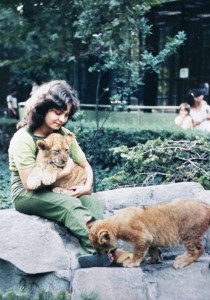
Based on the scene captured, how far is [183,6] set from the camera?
45.6 ft

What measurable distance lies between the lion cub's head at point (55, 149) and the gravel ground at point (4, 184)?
269 cm

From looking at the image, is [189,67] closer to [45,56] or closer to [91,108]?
[91,108]

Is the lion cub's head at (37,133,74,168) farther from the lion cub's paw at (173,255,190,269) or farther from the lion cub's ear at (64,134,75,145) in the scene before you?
the lion cub's paw at (173,255,190,269)

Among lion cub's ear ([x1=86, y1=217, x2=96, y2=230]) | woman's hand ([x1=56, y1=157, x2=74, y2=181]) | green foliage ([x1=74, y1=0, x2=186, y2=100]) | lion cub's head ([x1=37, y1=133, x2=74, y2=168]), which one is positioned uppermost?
green foliage ([x1=74, y1=0, x2=186, y2=100])

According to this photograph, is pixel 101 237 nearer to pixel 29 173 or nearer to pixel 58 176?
pixel 58 176

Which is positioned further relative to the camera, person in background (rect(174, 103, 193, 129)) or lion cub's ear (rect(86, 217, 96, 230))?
person in background (rect(174, 103, 193, 129))

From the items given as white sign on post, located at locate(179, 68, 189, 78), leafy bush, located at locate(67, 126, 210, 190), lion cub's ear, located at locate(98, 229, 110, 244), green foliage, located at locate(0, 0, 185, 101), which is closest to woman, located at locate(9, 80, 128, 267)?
lion cub's ear, located at locate(98, 229, 110, 244)

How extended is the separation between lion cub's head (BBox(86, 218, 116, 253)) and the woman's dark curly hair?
95 centimetres

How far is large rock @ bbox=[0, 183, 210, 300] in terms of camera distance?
3734 mm

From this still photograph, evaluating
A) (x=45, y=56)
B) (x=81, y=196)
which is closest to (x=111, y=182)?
(x=81, y=196)

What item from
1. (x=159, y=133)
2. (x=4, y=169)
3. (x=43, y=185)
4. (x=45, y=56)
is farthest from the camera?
(x=45, y=56)

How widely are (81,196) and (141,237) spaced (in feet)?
2.43

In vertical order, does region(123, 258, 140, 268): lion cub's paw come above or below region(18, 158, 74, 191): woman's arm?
below

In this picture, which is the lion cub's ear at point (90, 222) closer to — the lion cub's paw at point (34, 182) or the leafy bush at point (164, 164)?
the lion cub's paw at point (34, 182)
